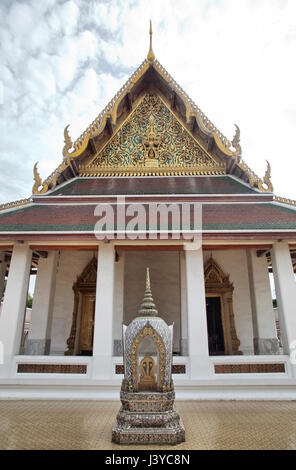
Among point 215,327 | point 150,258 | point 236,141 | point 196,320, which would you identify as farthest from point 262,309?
point 236,141

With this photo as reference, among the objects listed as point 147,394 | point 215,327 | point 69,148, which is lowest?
point 147,394

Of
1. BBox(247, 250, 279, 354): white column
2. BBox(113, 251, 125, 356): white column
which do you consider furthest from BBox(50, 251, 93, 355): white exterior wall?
BBox(247, 250, 279, 354): white column

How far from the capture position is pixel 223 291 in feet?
21.0

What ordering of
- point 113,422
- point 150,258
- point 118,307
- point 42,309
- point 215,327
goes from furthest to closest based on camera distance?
1. point 150,258
2. point 215,327
3. point 42,309
4. point 118,307
5. point 113,422

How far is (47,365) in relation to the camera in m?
4.33

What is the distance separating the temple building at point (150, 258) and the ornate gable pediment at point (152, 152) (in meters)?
0.03

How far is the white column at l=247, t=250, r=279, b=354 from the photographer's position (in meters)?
5.56

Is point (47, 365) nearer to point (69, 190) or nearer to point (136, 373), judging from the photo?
point (136, 373)

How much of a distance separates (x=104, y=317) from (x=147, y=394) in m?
1.96

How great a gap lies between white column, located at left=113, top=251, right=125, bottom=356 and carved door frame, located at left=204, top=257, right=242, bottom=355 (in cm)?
208

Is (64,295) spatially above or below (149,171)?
below

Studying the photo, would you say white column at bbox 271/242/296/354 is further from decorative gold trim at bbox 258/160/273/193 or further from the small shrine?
the small shrine

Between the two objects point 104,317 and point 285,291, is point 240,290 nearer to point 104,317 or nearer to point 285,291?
point 285,291
